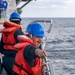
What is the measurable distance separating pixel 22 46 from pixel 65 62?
22977 millimetres

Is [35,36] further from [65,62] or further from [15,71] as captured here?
[65,62]

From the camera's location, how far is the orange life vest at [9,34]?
302 inches

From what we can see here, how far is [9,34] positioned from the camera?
777 cm

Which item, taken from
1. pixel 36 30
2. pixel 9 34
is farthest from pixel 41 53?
pixel 9 34

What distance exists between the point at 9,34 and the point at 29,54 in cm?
227

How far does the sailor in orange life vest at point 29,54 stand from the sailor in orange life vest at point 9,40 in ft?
5.46

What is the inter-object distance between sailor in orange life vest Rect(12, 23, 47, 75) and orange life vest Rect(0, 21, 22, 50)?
1653 mm

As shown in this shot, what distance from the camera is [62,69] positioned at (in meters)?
24.1

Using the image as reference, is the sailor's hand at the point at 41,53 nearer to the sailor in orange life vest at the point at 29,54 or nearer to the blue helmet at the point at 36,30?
the sailor in orange life vest at the point at 29,54

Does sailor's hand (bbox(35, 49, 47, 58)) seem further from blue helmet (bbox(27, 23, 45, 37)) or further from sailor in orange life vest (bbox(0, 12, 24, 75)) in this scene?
sailor in orange life vest (bbox(0, 12, 24, 75))

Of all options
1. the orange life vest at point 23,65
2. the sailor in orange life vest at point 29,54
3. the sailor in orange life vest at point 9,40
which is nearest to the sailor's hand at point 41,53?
the sailor in orange life vest at point 29,54

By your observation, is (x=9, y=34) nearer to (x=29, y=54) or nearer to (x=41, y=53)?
(x=29, y=54)

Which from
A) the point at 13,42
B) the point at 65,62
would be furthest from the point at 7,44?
the point at 65,62

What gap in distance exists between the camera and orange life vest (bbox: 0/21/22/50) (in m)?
7.67
